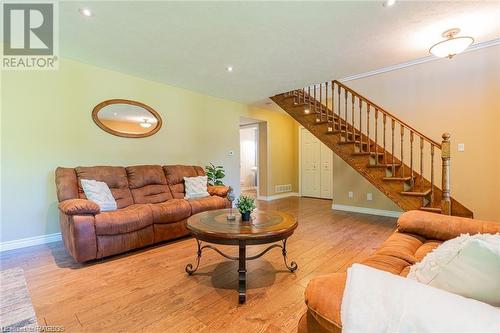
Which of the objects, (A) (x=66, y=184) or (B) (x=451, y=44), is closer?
(B) (x=451, y=44)

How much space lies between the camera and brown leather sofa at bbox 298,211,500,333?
82 cm

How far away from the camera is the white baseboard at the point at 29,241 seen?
2896 mm

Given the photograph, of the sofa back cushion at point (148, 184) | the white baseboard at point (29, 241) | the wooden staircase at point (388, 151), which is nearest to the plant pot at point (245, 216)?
the sofa back cushion at point (148, 184)

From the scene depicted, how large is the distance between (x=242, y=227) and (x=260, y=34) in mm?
2089

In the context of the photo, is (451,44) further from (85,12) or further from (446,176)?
(85,12)

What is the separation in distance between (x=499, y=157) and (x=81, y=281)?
5.21m

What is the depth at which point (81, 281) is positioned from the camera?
2.16 metres

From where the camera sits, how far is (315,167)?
22.1 ft

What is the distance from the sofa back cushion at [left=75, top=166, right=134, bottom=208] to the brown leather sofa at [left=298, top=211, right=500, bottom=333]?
3020 mm

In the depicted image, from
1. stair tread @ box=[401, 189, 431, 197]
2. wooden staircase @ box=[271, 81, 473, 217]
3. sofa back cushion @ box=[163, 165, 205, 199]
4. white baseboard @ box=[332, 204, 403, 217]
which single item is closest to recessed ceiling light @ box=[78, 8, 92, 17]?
sofa back cushion @ box=[163, 165, 205, 199]

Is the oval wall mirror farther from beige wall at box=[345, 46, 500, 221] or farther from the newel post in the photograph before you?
beige wall at box=[345, 46, 500, 221]

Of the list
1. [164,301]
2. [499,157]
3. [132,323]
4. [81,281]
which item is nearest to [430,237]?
[164,301]

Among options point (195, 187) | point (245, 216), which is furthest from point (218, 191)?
point (245, 216)

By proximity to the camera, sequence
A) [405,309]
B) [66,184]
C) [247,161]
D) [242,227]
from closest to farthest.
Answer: [405,309], [242,227], [66,184], [247,161]
